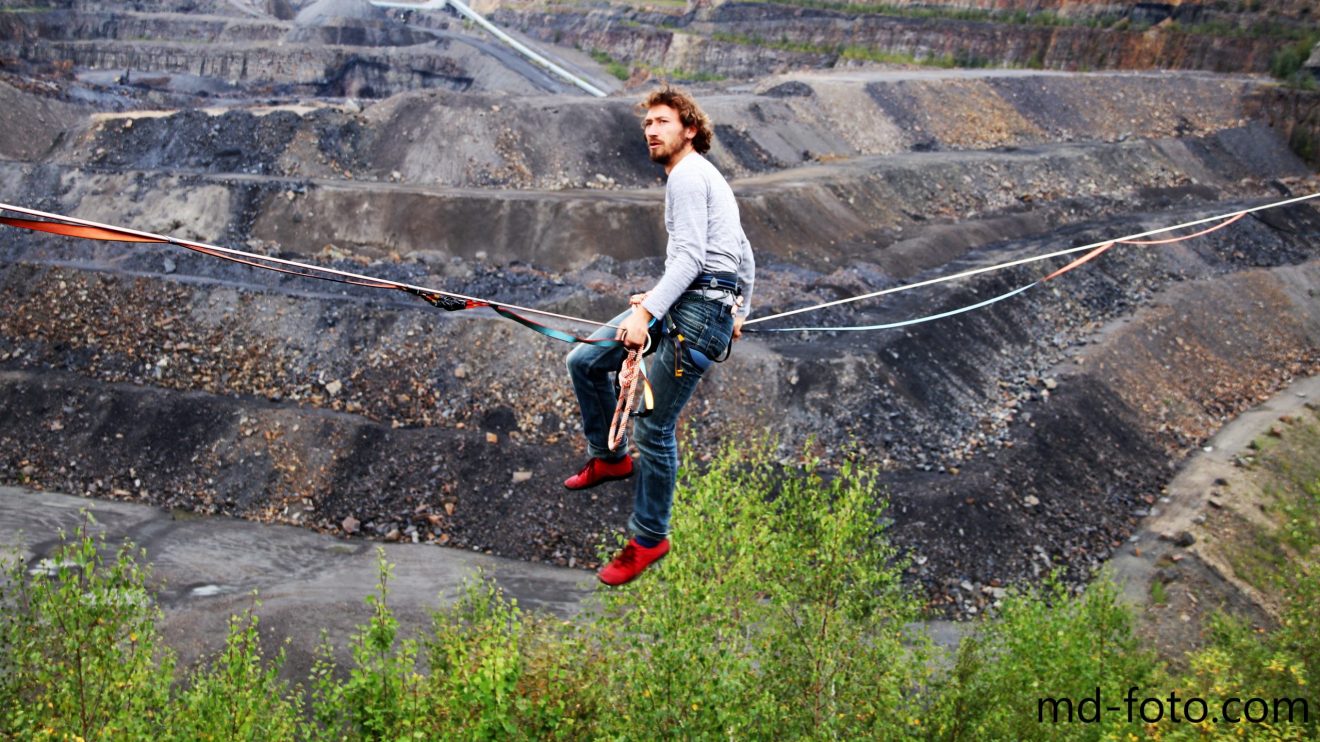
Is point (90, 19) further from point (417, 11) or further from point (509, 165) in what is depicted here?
point (509, 165)

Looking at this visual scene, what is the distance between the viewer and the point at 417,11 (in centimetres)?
9112

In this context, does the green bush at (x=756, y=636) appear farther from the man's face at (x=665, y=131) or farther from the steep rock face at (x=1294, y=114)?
the steep rock face at (x=1294, y=114)

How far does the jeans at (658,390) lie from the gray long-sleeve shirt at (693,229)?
316 millimetres

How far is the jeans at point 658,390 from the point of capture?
26.7 feet

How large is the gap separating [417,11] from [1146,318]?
70009 mm

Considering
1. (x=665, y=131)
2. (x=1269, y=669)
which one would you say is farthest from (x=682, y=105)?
(x=1269, y=669)

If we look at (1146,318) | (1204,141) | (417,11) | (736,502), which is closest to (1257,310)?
(1146,318)

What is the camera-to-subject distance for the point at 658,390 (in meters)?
8.20

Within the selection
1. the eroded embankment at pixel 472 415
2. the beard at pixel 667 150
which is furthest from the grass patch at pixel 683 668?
the eroded embankment at pixel 472 415

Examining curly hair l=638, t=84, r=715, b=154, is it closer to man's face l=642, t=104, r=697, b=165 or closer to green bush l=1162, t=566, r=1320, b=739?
man's face l=642, t=104, r=697, b=165

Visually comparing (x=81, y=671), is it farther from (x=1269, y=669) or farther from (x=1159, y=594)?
(x=1159, y=594)

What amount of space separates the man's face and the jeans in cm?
100

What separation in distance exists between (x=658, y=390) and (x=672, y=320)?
1.62ft

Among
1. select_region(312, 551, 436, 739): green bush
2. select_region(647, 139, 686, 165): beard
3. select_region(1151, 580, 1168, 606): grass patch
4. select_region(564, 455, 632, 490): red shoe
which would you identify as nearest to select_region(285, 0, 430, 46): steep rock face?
select_region(1151, 580, 1168, 606): grass patch
